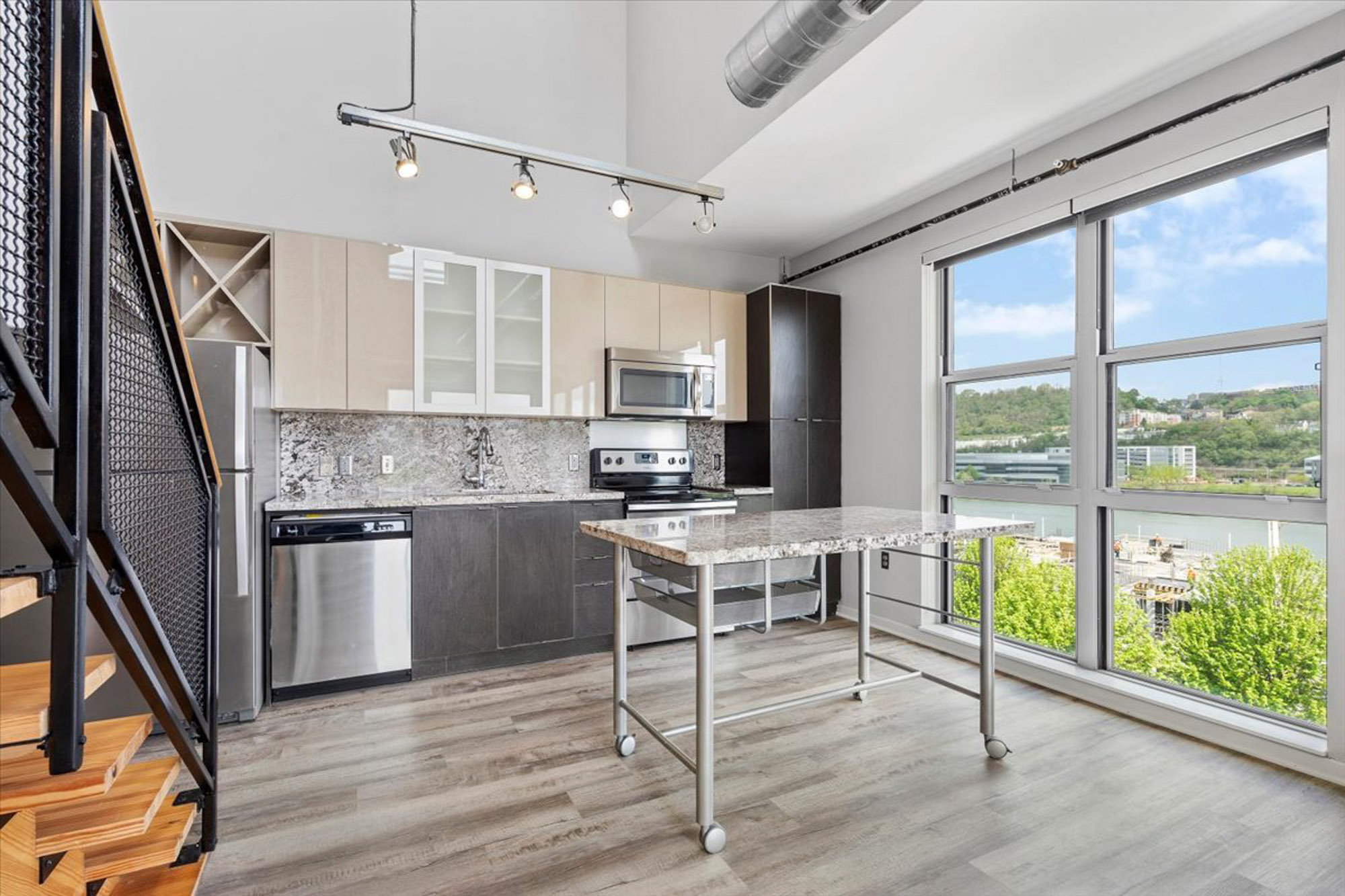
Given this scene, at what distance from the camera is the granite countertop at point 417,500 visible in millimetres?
3002

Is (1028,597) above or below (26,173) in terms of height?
below

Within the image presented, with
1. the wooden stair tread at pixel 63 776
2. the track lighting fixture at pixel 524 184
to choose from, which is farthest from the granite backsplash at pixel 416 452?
the wooden stair tread at pixel 63 776

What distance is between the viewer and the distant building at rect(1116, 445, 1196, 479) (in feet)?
8.88

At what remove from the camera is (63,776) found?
3.38 ft

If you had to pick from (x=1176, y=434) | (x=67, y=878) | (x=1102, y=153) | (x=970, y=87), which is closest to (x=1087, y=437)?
(x=1176, y=434)

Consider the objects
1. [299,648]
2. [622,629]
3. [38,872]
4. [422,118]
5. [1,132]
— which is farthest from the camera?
[422,118]

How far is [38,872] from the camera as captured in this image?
1.19 meters

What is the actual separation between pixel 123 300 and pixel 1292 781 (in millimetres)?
3701

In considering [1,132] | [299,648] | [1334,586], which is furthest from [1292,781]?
[299,648]

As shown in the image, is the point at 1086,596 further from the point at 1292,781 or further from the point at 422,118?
the point at 422,118

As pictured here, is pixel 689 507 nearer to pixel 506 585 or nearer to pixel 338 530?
pixel 506 585

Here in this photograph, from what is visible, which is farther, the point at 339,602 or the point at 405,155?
the point at 339,602

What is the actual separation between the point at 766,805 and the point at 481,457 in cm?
263

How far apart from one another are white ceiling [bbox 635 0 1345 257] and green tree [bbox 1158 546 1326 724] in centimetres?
195
